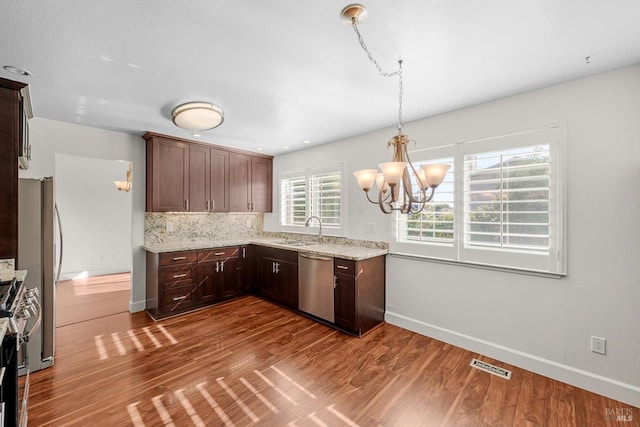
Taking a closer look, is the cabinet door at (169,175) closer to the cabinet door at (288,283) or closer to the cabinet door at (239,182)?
the cabinet door at (239,182)

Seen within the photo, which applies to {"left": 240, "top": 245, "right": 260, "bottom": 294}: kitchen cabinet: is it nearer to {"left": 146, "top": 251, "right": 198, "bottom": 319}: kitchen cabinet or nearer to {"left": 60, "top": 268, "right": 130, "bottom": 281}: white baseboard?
{"left": 146, "top": 251, "right": 198, "bottom": 319}: kitchen cabinet

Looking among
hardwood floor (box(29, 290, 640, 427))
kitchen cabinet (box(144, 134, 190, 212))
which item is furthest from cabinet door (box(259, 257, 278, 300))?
kitchen cabinet (box(144, 134, 190, 212))

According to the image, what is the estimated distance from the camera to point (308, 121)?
3.21m

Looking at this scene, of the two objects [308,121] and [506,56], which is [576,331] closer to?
[506,56]

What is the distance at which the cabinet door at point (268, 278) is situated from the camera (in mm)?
4039

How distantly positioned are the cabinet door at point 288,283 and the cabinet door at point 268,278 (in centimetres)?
12

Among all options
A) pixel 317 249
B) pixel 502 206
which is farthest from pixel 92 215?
pixel 502 206

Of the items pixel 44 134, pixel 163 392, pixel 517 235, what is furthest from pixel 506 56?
pixel 44 134

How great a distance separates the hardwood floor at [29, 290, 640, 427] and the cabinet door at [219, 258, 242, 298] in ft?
3.17

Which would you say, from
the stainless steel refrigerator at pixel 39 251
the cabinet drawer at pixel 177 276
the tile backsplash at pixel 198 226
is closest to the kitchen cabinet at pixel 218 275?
the cabinet drawer at pixel 177 276

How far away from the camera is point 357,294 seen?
300 cm

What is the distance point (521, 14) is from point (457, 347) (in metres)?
2.80

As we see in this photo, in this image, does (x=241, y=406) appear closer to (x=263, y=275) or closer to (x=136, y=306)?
(x=263, y=275)

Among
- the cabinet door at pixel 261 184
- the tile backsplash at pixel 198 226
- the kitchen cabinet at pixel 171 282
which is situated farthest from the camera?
the cabinet door at pixel 261 184
